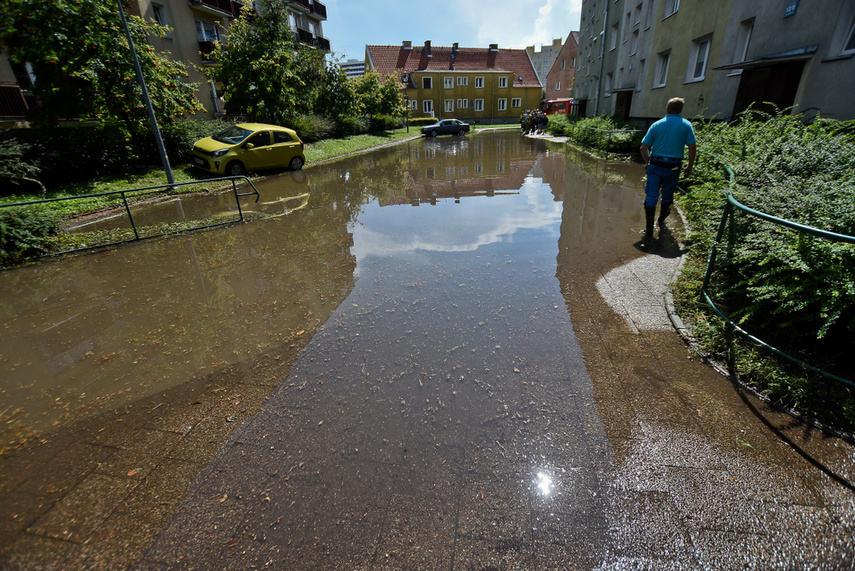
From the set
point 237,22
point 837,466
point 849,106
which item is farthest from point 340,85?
point 837,466

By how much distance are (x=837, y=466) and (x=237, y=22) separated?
984 inches

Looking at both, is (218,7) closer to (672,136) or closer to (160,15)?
(160,15)

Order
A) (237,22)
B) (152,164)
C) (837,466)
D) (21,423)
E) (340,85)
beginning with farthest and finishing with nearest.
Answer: (340,85)
(237,22)
(152,164)
(21,423)
(837,466)

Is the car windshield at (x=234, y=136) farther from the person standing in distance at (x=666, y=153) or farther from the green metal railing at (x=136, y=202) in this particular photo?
the person standing in distance at (x=666, y=153)

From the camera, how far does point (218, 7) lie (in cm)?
2456

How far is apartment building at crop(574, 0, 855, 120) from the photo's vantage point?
9172 mm

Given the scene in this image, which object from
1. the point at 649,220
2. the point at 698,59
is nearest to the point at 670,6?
the point at 698,59

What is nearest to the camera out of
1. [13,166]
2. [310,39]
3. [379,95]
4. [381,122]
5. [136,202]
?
[13,166]

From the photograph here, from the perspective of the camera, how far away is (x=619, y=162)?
51.3ft

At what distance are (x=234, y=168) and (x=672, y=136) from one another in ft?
41.9

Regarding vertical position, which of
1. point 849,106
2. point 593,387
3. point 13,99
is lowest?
point 593,387

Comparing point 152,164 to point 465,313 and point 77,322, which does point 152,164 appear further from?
point 465,313

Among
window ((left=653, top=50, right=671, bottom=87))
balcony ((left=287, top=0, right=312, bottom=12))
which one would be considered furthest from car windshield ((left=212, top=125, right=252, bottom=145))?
balcony ((left=287, top=0, right=312, bottom=12))

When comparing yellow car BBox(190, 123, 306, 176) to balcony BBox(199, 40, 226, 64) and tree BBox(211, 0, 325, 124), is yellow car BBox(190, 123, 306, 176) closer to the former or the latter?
tree BBox(211, 0, 325, 124)
